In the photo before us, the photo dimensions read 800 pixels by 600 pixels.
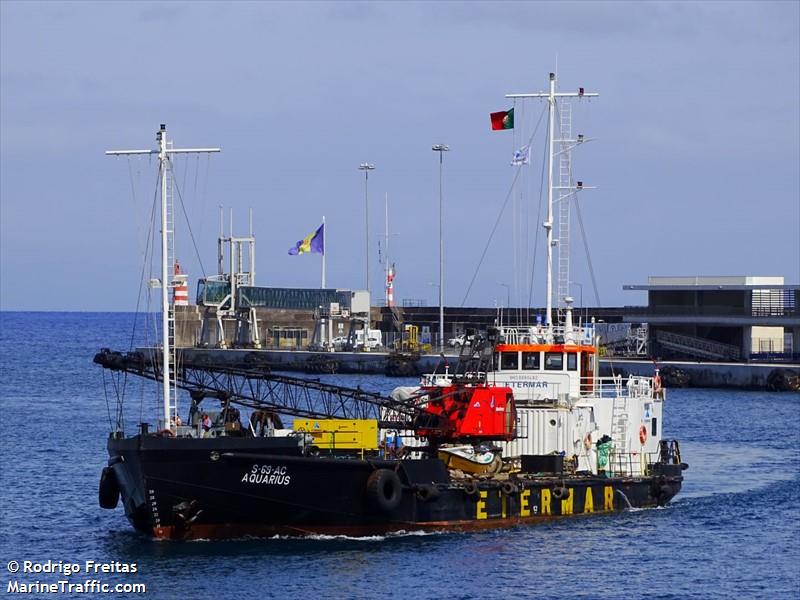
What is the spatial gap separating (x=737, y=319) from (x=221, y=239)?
4429 centimetres

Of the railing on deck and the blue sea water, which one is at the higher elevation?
the railing on deck

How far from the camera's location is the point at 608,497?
133 feet

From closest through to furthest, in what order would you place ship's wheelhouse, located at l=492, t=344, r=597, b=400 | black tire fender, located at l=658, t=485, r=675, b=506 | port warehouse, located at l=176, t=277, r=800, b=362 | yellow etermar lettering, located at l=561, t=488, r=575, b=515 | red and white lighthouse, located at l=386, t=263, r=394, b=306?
yellow etermar lettering, located at l=561, t=488, r=575, b=515 → ship's wheelhouse, located at l=492, t=344, r=597, b=400 → black tire fender, located at l=658, t=485, r=675, b=506 → port warehouse, located at l=176, t=277, r=800, b=362 → red and white lighthouse, located at l=386, t=263, r=394, b=306

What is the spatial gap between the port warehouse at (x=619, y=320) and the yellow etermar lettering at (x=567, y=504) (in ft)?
131

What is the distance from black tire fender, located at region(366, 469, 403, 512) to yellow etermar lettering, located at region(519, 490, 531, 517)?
4362mm

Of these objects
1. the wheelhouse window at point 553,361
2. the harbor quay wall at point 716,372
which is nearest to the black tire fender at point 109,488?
the wheelhouse window at point 553,361

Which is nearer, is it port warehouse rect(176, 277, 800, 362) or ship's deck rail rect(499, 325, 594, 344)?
ship's deck rail rect(499, 325, 594, 344)

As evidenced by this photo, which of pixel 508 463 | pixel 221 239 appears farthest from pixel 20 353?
pixel 508 463

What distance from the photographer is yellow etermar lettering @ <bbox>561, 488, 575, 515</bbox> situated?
39094 mm

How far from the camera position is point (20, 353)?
15438cm

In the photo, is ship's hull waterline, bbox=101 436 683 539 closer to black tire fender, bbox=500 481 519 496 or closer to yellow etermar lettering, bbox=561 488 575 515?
black tire fender, bbox=500 481 519 496

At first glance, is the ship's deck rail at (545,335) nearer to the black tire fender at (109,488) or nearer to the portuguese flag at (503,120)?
the portuguese flag at (503,120)

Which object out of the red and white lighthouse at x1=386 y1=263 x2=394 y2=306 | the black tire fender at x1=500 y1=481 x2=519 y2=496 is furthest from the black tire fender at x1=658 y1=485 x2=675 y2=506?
the red and white lighthouse at x1=386 y1=263 x2=394 y2=306

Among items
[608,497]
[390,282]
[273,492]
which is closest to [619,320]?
[390,282]
